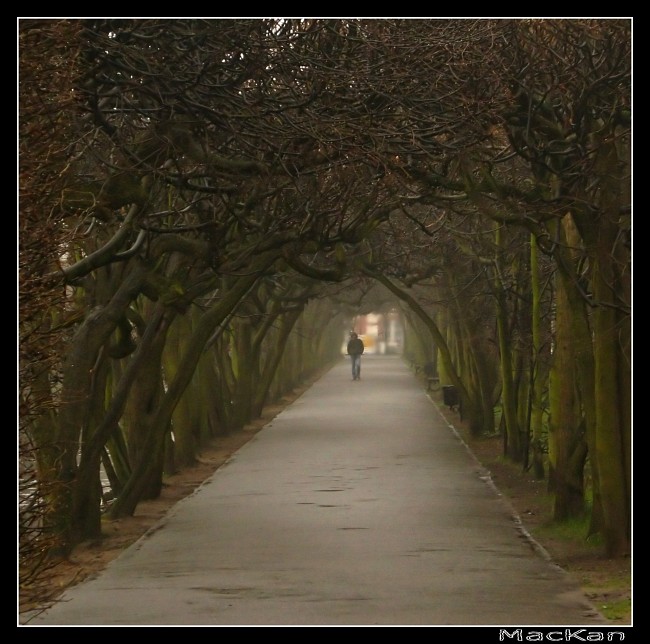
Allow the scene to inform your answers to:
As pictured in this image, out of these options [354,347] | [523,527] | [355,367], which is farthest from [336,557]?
[355,367]

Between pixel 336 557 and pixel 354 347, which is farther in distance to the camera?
pixel 354 347

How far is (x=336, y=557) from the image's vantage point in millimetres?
14742

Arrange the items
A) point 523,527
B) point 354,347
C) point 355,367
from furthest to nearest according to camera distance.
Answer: point 355,367 < point 354,347 < point 523,527

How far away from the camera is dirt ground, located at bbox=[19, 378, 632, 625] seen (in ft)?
41.1

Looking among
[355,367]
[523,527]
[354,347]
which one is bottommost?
[355,367]

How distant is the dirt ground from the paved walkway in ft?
0.67

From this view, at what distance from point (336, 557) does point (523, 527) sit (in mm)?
3274

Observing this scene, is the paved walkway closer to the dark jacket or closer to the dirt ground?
the dirt ground

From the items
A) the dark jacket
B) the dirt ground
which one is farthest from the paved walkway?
the dark jacket

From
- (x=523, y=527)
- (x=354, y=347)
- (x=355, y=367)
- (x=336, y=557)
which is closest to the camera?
(x=336, y=557)

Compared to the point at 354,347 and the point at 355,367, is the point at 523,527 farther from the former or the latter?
the point at 355,367

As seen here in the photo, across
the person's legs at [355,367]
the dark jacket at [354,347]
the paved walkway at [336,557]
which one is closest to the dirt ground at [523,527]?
the paved walkway at [336,557]

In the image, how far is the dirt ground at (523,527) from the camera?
12.5 m

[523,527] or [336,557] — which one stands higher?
[336,557]
